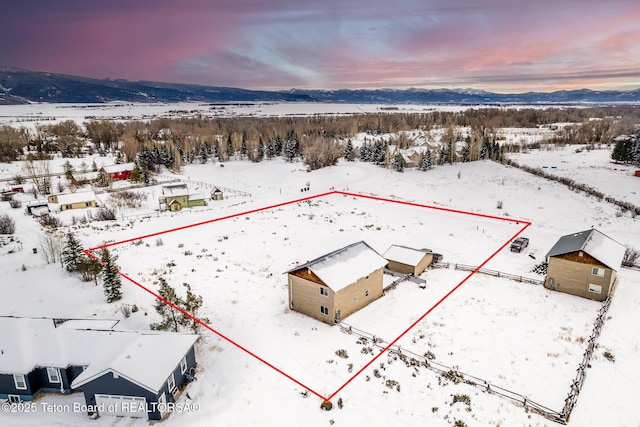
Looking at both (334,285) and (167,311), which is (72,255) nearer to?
(167,311)

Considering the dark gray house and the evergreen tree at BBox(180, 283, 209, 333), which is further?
the evergreen tree at BBox(180, 283, 209, 333)

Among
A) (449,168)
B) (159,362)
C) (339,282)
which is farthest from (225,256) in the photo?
(449,168)

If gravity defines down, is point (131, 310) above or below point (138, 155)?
below

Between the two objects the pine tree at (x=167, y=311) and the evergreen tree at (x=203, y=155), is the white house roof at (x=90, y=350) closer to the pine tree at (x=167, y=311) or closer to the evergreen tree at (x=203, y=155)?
the pine tree at (x=167, y=311)

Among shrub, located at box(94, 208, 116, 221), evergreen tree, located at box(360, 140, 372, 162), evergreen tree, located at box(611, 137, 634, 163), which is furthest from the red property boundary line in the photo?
evergreen tree, located at box(611, 137, 634, 163)

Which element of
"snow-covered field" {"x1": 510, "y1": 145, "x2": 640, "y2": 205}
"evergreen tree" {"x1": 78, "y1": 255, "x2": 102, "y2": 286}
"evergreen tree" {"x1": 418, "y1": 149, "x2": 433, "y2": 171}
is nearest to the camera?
"evergreen tree" {"x1": 78, "y1": 255, "x2": 102, "y2": 286}

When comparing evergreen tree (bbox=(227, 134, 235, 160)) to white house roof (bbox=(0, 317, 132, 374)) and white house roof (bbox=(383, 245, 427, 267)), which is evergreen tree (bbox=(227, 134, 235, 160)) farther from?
white house roof (bbox=(0, 317, 132, 374))

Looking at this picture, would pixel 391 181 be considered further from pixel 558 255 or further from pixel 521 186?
pixel 558 255
